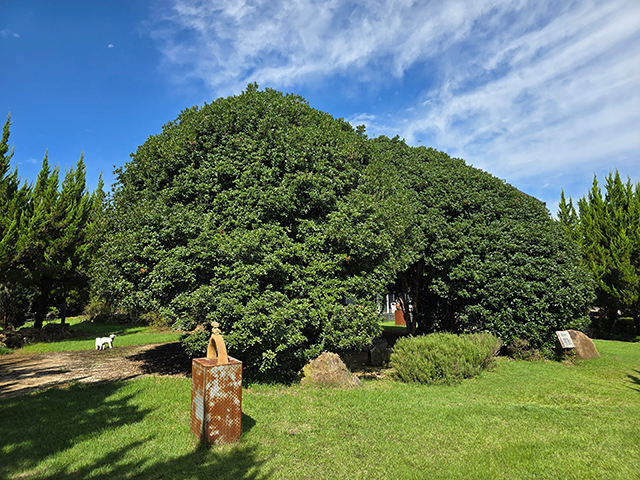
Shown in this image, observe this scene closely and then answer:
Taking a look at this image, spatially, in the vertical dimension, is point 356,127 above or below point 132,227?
above

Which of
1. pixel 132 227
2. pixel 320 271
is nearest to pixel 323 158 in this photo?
pixel 320 271

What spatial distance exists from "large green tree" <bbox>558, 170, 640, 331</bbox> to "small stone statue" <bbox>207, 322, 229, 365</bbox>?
67.2 ft

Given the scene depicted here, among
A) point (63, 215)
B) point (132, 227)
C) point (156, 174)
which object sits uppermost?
point (63, 215)

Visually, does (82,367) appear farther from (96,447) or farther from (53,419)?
(96,447)

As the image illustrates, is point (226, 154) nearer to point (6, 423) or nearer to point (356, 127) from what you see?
point (356, 127)

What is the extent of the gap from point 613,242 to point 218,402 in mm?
23348

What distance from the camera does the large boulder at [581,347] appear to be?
38.9 ft

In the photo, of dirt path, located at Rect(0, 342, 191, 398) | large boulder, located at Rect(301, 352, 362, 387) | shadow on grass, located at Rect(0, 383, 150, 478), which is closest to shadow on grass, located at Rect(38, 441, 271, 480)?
shadow on grass, located at Rect(0, 383, 150, 478)

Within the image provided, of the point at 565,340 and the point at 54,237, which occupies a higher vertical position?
the point at 54,237

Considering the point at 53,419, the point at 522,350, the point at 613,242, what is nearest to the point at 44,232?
the point at 53,419

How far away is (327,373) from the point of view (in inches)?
332

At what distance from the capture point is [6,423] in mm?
5727

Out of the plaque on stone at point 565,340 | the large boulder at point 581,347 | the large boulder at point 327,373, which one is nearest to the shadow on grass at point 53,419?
the large boulder at point 327,373

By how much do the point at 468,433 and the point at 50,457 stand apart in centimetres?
576
